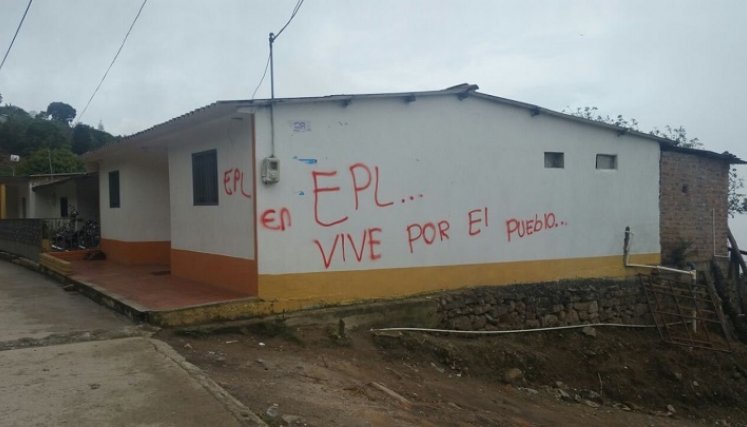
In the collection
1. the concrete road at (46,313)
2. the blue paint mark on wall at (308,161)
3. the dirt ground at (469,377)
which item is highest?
the blue paint mark on wall at (308,161)

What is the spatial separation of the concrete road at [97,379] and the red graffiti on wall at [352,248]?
2.48 meters

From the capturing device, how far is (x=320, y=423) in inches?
165

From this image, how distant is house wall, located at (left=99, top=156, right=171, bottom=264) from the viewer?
39.3 feet

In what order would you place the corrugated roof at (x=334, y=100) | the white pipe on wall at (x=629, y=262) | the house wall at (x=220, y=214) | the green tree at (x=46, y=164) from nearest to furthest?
the corrugated roof at (x=334, y=100)
the house wall at (x=220, y=214)
the white pipe on wall at (x=629, y=262)
the green tree at (x=46, y=164)

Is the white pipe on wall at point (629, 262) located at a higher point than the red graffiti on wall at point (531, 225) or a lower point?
lower

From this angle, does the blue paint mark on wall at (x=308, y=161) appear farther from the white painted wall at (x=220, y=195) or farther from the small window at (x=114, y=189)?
the small window at (x=114, y=189)

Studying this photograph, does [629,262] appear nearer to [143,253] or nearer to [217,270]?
[217,270]

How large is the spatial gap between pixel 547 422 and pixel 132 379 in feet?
14.6

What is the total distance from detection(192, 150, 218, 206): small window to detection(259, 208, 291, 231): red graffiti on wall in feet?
4.99

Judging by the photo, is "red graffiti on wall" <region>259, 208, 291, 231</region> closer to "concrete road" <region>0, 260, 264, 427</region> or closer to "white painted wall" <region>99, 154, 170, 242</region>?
"concrete road" <region>0, 260, 264, 427</region>

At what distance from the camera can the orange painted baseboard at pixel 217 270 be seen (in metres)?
7.53

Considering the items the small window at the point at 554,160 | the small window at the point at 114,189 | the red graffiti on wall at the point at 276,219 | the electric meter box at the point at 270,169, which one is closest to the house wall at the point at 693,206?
the small window at the point at 554,160

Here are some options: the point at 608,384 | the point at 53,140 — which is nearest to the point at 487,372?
the point at 608,384

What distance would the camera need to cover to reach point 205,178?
8.80 meters
